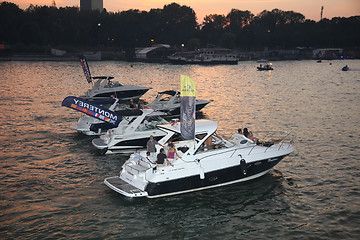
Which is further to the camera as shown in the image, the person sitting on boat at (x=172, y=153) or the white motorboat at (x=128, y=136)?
the white motorboat at (x=128, y=136)

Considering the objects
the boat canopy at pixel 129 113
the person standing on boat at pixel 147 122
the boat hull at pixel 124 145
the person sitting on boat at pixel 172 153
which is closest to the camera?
the person sitting on boat at pixel 172 153

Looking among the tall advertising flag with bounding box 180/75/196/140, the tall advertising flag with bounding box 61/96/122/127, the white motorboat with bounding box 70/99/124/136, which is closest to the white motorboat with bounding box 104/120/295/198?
the tall advertising flag with bounding box 180/75/196/140

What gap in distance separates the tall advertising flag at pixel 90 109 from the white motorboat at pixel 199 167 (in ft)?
16.2

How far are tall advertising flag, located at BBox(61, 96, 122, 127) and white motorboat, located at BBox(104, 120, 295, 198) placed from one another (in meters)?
4.93

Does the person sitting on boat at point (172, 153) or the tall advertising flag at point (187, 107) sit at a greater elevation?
the tall advertising flag at point (187, 107)

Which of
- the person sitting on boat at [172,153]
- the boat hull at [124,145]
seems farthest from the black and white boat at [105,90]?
the person sitting on boat at [172,153]

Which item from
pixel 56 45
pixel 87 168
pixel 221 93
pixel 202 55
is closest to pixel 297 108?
pixel 221 93

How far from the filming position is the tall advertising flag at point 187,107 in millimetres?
15906

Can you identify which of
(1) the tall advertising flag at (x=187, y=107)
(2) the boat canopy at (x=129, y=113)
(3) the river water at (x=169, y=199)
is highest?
(1) the tall advertising flag at (x=187, y=107)

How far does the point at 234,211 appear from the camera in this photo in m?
15.8

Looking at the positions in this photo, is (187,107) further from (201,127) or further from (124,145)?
(124,145)

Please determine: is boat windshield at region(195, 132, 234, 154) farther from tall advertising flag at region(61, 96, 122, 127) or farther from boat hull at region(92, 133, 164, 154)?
tall advertising flag at region(61, 96, 122, 127)

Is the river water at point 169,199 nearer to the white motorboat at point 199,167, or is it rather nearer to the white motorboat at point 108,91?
the white motorboat at point 199,167

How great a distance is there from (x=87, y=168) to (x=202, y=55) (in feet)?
444
